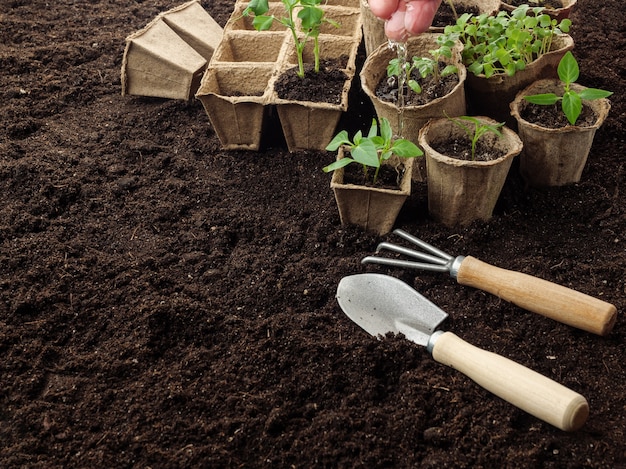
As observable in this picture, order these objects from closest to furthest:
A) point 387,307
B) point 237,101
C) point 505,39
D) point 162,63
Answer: point 387,307, point 505,39, point 237,101, point 162,63

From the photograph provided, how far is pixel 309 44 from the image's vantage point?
108 inches

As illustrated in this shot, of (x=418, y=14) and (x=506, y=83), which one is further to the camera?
(x=506, y=83)

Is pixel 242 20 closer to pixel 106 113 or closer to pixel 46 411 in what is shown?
pixel 106 113

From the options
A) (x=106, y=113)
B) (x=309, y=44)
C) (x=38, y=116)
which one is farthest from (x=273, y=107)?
(x=38, y=116)

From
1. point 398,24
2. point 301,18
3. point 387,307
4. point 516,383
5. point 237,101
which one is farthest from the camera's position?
point 237,101

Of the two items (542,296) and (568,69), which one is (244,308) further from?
(568,69)

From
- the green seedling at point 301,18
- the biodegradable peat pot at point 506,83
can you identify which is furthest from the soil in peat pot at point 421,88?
the green seedling at point 301,18

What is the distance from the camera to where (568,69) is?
2062mm

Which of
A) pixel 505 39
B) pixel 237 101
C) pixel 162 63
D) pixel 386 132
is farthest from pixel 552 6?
pixel 162 63

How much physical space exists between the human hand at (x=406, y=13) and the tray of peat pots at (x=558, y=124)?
612mm

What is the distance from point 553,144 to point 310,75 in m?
1.03

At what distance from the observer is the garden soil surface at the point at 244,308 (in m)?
1.59

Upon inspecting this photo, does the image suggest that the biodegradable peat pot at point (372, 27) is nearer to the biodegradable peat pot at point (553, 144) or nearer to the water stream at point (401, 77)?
the water stream at point (401, 77)

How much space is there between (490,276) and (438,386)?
39cm
